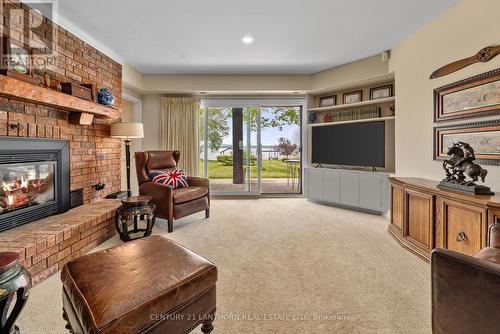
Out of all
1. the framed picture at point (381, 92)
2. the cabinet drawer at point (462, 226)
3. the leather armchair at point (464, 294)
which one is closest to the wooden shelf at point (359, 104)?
the framed picture at point (381, 92)

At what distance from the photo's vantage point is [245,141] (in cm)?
530

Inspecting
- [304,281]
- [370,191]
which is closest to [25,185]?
[304,281]

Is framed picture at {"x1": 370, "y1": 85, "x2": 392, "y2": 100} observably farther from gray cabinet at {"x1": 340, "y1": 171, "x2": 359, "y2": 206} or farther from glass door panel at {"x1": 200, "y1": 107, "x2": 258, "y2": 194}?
glass door panel at {"x1": 200, "y1": 107, "x2": 258, "y2": 194}

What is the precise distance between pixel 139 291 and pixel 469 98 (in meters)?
3.16

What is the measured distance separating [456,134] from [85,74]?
4.33m

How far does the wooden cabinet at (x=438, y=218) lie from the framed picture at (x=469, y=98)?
2.60 ft

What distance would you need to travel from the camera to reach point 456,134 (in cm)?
258

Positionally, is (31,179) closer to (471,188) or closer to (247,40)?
(247,40)

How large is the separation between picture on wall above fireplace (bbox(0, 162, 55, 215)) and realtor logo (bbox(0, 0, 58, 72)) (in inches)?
33.7

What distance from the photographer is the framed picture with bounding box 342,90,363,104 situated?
178 inches

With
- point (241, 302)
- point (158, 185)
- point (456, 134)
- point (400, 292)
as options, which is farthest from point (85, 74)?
point (456, 134)

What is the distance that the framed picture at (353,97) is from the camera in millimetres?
4516

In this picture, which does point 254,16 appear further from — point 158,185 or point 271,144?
point 271,144

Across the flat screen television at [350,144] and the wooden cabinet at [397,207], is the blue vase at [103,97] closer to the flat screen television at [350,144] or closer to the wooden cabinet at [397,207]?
the flat screen television at [350,144]
